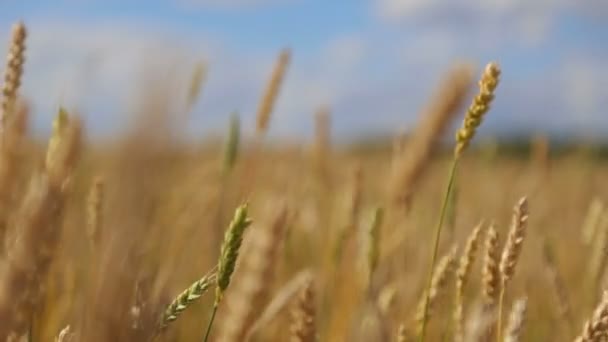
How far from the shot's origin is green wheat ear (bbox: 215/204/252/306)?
27.7 inches

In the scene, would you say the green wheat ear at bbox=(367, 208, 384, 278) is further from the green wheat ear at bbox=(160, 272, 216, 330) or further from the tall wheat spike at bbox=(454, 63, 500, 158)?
the green wheat ear at bbox=(160, 272, 216, 330)

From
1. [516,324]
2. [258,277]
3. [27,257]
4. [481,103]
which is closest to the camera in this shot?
[27,257]

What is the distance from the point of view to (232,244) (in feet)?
2.31

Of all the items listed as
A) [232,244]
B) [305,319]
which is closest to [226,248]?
[232,244]

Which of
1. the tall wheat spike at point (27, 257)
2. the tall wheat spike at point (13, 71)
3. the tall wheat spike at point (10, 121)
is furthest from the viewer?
the tall wheat spike at point (13, 71)

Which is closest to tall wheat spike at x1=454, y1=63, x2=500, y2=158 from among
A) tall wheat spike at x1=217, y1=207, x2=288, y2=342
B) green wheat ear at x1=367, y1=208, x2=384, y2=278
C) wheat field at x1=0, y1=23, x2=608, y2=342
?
wheat field at x1=0, y1=23, x2=608, y2=342

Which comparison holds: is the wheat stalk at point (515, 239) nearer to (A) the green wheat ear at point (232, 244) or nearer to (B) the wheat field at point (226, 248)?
(B) the wheat field at point (226, 248)

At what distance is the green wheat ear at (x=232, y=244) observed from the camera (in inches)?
27.7

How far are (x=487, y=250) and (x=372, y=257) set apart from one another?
209 mm

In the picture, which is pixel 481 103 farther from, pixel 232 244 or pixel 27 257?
pixel 27 257

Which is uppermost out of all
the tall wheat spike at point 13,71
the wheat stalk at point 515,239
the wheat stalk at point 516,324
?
the tall wheat spike at point 13,71

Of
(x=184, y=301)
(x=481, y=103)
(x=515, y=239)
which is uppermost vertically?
(x=481, y=103)

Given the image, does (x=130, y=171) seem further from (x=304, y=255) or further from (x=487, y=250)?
(x=304, y=255)

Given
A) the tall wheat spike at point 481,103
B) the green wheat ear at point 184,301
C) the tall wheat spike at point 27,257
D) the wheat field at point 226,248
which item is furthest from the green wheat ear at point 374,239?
the tall wheat spike at point 27,257
